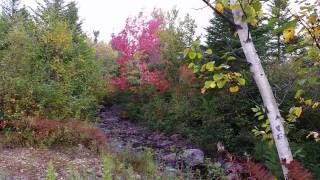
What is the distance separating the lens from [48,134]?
9906 mm

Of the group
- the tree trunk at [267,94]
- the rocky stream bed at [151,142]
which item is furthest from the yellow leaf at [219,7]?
the rocky stream bed at [151,142]

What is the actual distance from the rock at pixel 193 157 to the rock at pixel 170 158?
26cm

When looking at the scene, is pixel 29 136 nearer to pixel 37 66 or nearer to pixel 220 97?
pixel 37 66

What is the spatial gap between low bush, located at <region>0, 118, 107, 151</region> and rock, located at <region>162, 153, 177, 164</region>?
1.76 metres

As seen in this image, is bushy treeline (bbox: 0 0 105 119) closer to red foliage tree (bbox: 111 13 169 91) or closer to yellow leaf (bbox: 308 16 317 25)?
red foliage tree (bbox: 111 13 169 91)

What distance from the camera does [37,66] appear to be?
1314 cm

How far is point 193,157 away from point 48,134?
3833 millimetres

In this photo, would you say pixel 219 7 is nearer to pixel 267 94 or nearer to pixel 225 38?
pixel 267 94

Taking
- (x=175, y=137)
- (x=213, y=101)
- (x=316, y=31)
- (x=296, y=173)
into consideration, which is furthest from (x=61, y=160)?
(x=296, y=173)

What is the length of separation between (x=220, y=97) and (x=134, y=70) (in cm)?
710

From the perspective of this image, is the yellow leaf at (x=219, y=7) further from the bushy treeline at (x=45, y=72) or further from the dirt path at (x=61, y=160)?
the bushy treeline at (x=45, y=72)

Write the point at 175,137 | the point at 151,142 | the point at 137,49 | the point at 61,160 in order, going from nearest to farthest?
the point at 61,160
the point at 151,142
the point at 175,137
the point at 137,49

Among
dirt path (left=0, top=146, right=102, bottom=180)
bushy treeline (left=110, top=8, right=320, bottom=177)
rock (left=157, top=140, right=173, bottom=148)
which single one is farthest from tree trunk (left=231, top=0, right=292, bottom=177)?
rock (left=157, top=140, right=173, bottom=148)

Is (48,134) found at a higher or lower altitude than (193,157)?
higher
